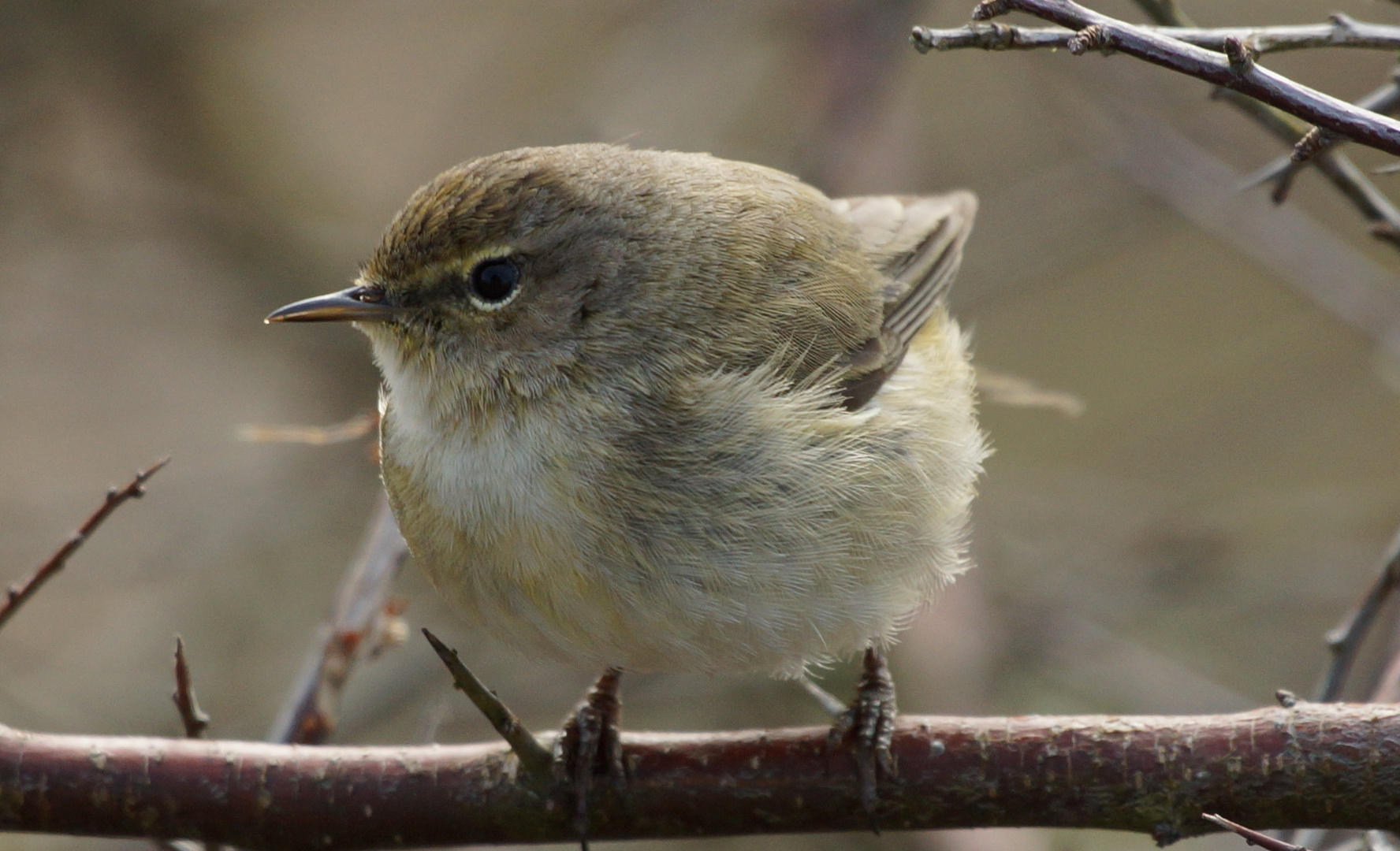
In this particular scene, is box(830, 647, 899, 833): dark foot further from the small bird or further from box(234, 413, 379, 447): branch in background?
box(234, 413, 379, 447): branch in background

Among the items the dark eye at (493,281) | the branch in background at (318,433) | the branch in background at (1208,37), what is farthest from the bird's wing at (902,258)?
the branch in background at (1208,37)

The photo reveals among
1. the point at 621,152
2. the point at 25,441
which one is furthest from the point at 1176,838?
the point at 25,441

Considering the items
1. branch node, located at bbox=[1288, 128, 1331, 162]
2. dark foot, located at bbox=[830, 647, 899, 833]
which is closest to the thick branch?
dark foot, located at bbox=[830, 647, 899, 833]

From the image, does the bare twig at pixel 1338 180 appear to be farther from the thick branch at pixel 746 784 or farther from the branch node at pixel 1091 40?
the thick branch at pixel 746 784

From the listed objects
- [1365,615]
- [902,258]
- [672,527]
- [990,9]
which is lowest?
[1365,615]

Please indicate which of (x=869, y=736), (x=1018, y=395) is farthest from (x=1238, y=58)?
(x=1018, y=395)

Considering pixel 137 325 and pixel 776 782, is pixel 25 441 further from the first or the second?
pixel 776 782

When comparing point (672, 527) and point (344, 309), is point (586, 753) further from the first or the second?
point (344, 309)
